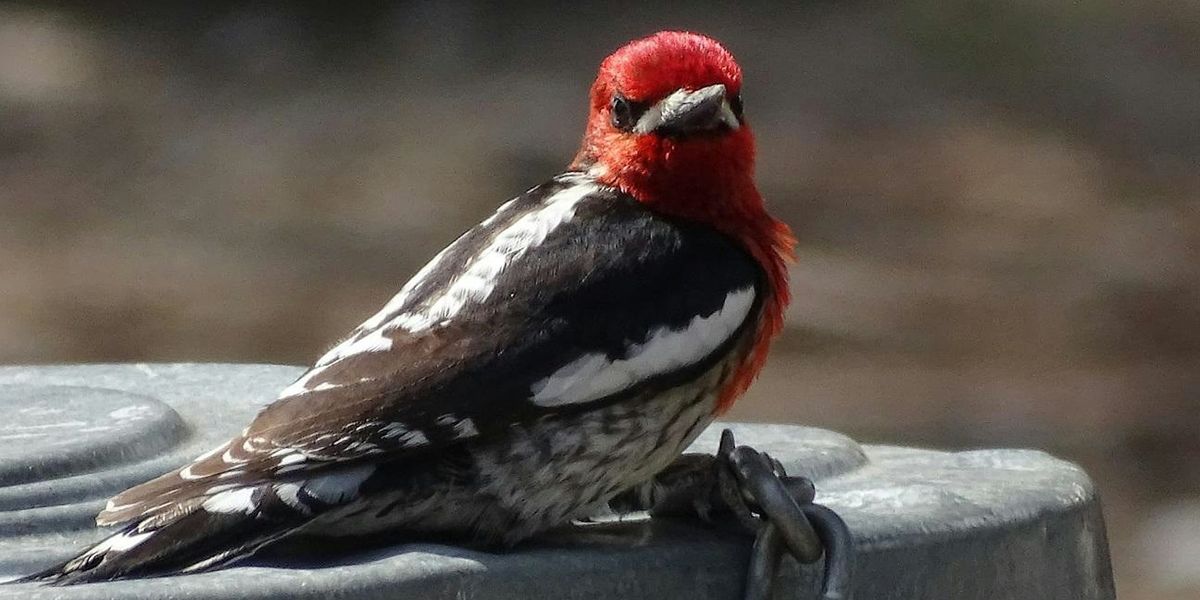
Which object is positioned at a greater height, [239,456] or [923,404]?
[239,456]

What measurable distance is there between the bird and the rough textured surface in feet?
0.28

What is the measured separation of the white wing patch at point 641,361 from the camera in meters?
2.80

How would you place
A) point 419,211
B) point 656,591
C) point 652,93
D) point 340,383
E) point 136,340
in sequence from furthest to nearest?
point 419,211, point 136,340, point 652,93, point 340,383, point 656,591

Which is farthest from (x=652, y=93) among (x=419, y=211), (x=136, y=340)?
(x=419, y=211)

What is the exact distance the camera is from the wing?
8.89 feet

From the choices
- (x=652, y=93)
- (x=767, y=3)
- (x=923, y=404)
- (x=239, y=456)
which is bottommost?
(x=923, y=404)

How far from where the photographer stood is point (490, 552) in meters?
2.72

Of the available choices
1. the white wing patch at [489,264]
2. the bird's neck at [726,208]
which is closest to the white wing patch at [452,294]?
the white wing patch at [489,264]

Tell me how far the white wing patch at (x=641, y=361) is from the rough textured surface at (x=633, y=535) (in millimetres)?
197

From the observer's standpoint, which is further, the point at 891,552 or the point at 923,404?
the point at 923,404

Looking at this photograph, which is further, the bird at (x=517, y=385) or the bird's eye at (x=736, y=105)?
the bird's eye at (x=736, y=105)

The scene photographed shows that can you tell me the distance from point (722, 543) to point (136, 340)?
6.75m

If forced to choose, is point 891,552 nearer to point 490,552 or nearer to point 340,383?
point 490,552

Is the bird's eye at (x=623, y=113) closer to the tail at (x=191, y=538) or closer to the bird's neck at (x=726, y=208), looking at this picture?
the bird's neck at (x=726, y=208)
